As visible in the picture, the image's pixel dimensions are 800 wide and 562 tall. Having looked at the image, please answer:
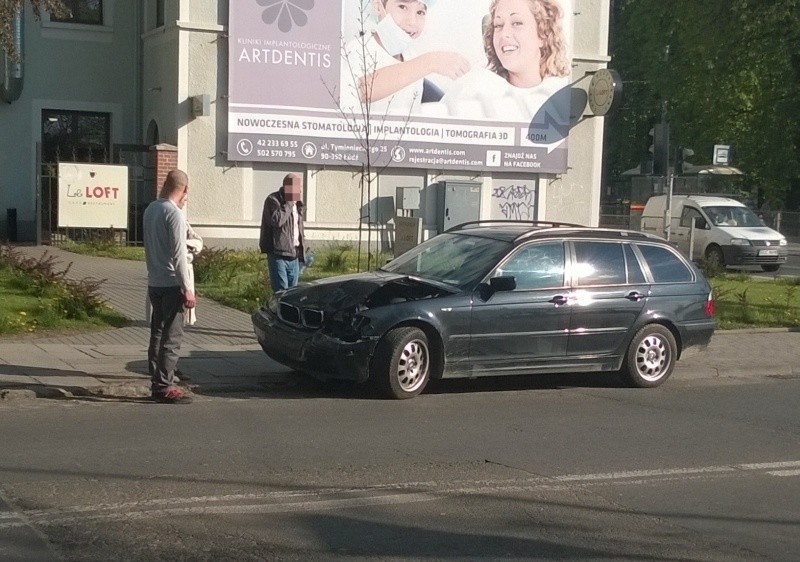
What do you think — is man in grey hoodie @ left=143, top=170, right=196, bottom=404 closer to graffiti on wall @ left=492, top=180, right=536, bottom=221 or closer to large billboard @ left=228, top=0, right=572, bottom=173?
large billboard @ left=228, top=0, right=572, bottom=173

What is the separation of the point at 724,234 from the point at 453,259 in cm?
1995

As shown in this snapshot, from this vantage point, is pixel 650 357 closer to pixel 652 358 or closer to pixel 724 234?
pixel 652 358

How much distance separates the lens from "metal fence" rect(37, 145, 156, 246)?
918 inches

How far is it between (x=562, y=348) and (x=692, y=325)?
5.63ft

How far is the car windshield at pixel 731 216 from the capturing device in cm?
3019

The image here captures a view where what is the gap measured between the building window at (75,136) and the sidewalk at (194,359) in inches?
448

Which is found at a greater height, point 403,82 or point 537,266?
point 403,82

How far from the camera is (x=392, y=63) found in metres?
25.8

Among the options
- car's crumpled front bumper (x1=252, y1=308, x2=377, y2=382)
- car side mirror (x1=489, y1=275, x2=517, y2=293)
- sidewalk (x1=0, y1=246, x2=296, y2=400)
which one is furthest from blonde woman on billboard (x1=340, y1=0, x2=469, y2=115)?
car's crumpled front bumper (x1=252, y1=308, x2=377, y2=382)

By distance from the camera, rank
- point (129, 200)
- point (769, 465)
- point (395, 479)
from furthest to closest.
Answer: point (129, 200), point (769, 465), point (395, 479)

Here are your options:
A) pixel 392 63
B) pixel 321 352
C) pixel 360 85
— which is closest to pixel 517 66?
pixel 392 63

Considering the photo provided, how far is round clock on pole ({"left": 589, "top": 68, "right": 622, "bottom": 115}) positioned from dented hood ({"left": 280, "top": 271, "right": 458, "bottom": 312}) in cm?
1737

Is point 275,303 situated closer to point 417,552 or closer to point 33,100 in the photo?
point 417,552

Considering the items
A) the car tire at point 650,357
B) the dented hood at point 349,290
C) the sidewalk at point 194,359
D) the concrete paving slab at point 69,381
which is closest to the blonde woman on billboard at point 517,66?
the sidewalk at point 194,359
